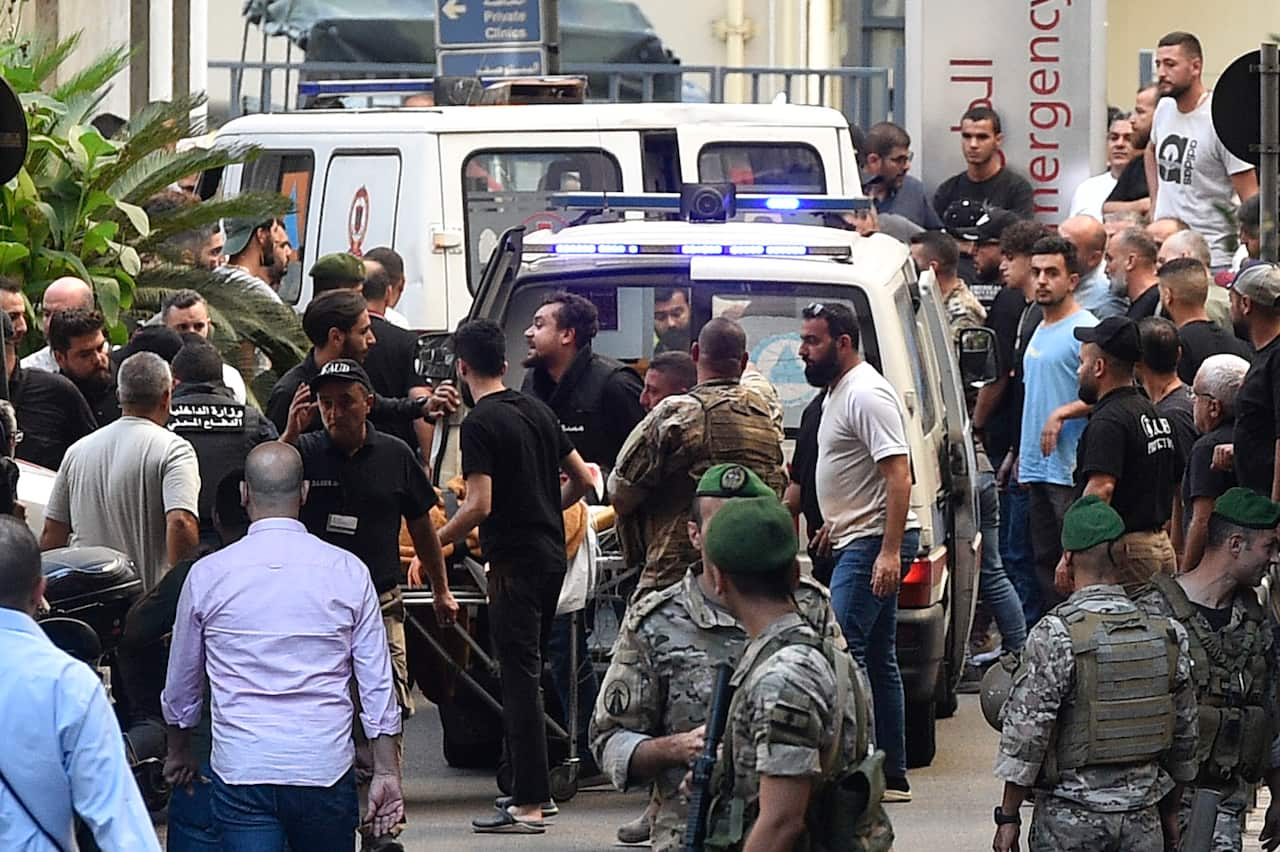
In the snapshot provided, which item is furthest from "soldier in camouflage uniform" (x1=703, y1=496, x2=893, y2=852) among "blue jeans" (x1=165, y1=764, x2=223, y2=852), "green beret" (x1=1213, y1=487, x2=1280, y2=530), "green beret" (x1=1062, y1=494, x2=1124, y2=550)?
"blue jeans" (x1=165, y1=764, x2=223, y2=852)

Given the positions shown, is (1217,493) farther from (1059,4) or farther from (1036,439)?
(1059,4)

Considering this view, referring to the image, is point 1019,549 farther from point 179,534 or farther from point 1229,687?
point 1229,687

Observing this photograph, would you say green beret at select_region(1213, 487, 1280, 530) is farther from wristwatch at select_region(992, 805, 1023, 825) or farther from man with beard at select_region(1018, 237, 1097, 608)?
man with beard at select_region(1018, 237, 1097, 608)

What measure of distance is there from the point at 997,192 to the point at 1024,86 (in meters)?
1.80

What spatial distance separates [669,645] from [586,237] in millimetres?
4552

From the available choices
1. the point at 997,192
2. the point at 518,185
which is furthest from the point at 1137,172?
the point at 518,185

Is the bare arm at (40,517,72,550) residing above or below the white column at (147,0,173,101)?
→ below

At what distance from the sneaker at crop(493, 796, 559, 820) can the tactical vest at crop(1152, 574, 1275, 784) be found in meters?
2.85

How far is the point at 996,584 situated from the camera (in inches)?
459

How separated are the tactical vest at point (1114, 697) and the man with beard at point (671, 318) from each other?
3.58 m

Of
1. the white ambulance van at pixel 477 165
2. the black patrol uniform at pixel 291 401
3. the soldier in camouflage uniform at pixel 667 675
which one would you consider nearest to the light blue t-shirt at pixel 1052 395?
the white ambulance van at pixel 477 165

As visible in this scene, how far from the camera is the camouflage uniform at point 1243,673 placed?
6.97 metres

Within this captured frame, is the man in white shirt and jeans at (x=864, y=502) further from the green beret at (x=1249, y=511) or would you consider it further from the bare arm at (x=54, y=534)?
the bare arm at (x=54, y=534)

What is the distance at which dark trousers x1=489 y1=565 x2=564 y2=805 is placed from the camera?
29.7ft
